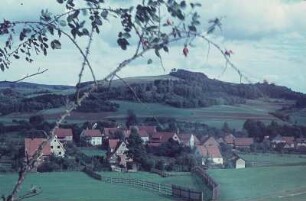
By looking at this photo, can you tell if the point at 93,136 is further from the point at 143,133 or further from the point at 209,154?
the point at 209,154

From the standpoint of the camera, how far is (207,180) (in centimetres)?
331

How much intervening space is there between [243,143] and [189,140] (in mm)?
303

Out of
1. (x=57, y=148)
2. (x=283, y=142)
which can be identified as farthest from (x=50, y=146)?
(x=283, y=142)

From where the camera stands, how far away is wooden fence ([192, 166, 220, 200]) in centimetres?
330

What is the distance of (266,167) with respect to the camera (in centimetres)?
344

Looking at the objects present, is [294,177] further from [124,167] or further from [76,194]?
[76,194]

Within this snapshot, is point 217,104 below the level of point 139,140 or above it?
above

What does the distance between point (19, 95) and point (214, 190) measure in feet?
3.81

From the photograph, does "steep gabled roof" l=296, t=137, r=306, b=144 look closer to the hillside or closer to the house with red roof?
the hillside

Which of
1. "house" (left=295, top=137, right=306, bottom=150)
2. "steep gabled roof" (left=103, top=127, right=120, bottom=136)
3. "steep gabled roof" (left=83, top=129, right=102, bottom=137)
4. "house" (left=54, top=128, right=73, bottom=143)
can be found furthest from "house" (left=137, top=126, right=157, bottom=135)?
"house" (left=295, top=137, right=306, bottom=150)

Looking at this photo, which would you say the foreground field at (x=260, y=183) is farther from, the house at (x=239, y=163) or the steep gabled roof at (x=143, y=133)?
the steep gabled roof at (x=143, y=133)

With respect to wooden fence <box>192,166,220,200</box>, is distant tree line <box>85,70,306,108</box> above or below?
above

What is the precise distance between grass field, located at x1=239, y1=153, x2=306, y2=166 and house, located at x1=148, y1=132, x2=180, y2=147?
0.40 metres

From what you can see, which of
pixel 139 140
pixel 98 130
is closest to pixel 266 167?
pixel 139 140
